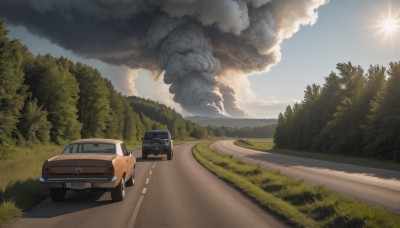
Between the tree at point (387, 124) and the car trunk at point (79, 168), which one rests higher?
the tree at point (387, 124)

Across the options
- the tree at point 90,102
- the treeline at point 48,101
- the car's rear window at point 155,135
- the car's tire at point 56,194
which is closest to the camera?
the car's tire at point 56,194

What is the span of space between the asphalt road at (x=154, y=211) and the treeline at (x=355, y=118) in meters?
26.1

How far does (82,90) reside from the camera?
7219 cm

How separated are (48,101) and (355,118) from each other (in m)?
39.1

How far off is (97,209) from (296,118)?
68669 mm

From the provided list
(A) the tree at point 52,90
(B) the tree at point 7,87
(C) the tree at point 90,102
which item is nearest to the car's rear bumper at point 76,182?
(B) the tree at point 7,87

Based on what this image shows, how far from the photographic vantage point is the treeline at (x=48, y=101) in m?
37.6

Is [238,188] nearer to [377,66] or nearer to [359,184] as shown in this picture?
[359,184]

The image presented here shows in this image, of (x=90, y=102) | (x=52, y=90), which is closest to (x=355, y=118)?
(x=52, y=90)

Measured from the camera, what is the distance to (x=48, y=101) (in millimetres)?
57469

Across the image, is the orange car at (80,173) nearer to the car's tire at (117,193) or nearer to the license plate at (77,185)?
the license plate at (77,185)

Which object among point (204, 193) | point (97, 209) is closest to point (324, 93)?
point (204, 193)

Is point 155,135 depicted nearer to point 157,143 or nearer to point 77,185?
point 157,143

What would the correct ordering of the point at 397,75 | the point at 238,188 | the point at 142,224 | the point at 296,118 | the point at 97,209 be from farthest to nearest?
the point at 296,118 < the point at 397,75 < the point at 238,188 < the point at 97,209 < the point at 142,224
